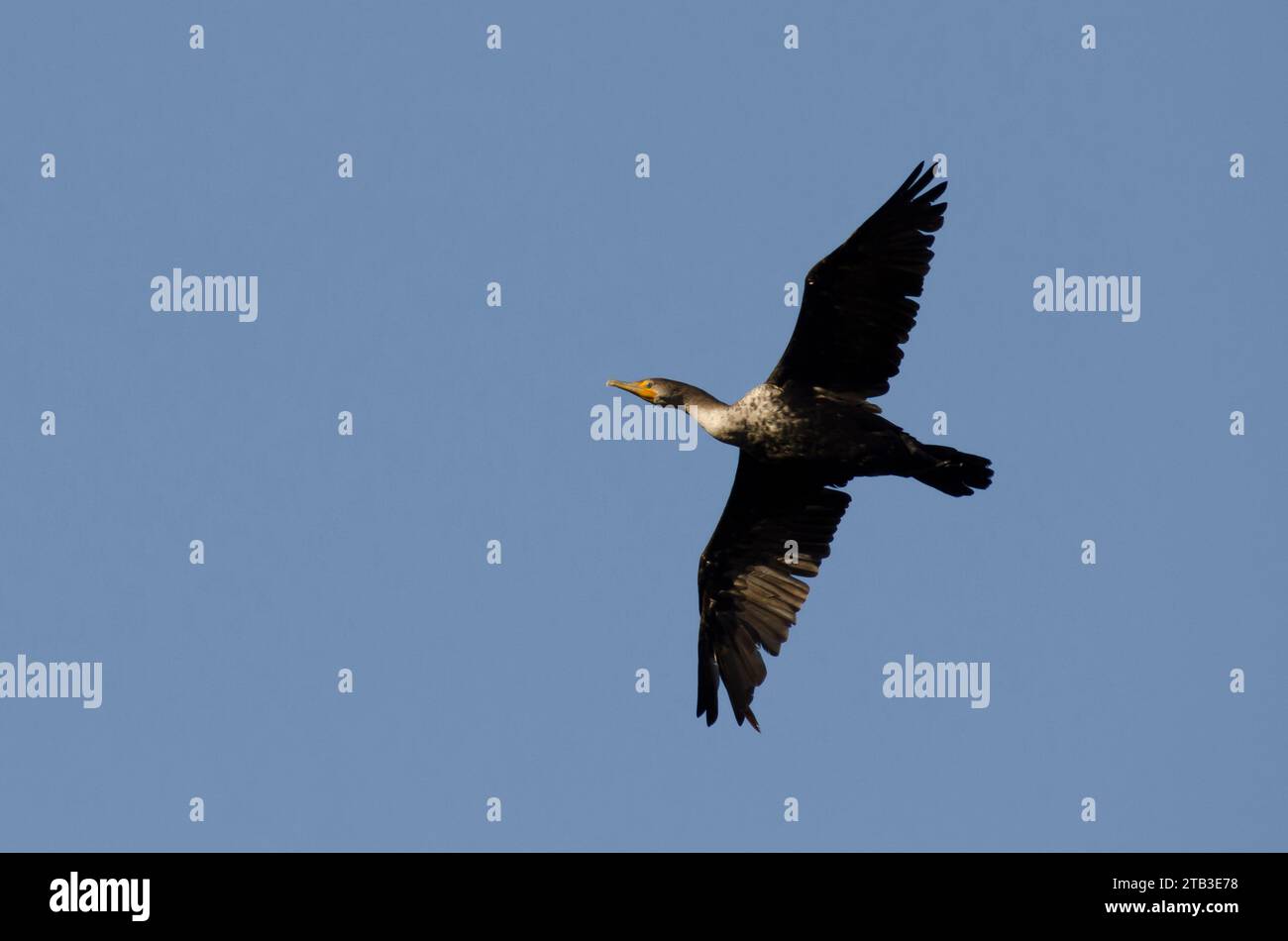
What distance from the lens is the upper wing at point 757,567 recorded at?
62.0 ft

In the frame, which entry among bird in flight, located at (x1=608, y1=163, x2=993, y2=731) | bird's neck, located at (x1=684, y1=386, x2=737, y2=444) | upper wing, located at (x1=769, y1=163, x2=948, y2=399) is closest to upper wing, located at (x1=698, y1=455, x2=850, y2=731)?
bird in flight, located at (x1=608, y1=163, x2=993, y2=731)

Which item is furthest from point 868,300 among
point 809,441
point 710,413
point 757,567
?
point 757,567

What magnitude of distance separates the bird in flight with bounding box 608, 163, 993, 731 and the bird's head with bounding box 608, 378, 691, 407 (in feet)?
0.04

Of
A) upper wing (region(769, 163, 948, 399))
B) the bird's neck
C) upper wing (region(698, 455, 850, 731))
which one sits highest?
upper wing (region(769, 163, 948, 399))

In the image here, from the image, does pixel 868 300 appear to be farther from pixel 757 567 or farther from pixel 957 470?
pixel 757 567

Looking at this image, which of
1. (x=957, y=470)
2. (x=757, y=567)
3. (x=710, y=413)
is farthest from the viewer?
(x=757, y=567)

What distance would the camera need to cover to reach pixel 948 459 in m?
16.8

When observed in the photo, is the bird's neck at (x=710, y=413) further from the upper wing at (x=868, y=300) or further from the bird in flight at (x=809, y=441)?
the upper wing at (x=868, y=300)

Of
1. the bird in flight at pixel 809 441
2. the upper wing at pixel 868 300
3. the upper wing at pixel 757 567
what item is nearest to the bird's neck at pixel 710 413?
the bird in flight at pixel 809 441

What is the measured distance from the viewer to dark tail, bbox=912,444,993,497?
661 inches

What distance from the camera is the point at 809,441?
17.5 meters

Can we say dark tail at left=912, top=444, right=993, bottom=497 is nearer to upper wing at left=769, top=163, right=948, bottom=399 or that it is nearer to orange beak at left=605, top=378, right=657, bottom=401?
upper wing at left=769, top=163, right=948, bottom=399

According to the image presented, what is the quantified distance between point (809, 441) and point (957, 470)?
138 cm
